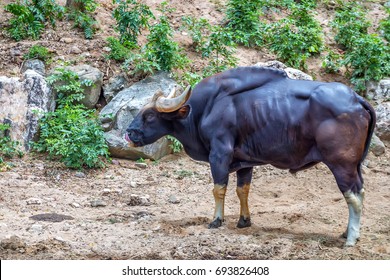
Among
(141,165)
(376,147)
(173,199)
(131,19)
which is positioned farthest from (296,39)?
(173,199)

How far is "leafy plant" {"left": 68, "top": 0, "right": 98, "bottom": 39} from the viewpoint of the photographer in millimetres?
13783

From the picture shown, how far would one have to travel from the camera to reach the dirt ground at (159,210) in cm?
781

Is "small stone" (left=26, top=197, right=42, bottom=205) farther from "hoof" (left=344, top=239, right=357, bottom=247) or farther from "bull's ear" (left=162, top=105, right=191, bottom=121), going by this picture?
"hoof" (left=344, top=239, right=357, bottom=247)

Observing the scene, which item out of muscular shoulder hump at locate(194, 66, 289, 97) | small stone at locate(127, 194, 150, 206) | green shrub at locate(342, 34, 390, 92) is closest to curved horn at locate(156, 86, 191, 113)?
muscular shoulder hump at locate(194, 66, 289, 97)

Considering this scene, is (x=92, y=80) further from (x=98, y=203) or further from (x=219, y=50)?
(x=98, y=203)

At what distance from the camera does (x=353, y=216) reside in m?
8.18

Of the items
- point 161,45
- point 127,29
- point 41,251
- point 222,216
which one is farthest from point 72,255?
point 127,29

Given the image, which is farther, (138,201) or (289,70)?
(289,70)

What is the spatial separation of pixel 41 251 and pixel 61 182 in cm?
325

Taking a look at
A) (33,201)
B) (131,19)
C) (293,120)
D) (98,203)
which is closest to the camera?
(293,120)

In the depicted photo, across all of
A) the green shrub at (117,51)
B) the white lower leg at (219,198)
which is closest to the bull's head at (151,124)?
the white lower leg at (219,198)

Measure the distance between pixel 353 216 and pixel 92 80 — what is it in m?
5.90

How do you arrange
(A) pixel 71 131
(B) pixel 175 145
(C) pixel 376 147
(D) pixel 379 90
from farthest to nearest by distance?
1. (D) pixel 379 90
2. (C) pixel 376 147
3. (B) pixel 175 145
4. (A) pixel 71 131

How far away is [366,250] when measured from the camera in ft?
26.0
